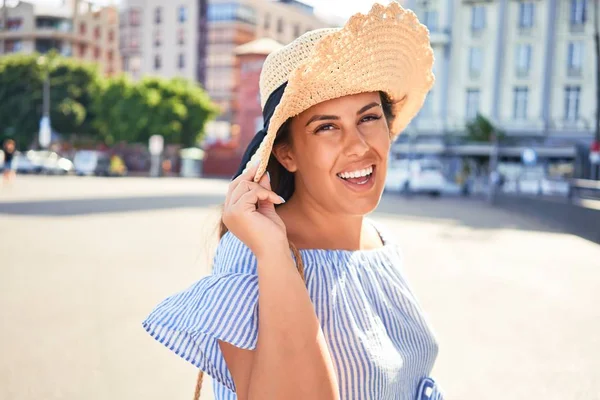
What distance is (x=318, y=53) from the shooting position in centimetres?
159

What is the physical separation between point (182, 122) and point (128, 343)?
48.6 metres

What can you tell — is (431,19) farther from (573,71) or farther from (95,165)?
(95,165)

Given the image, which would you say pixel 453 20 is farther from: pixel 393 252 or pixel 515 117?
pixel 393 252

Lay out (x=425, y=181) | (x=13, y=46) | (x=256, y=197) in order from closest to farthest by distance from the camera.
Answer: (x=256, y=197)
(x=425, y=181)
(x=13, y=46)

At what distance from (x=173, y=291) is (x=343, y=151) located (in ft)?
14.3

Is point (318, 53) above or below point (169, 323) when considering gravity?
above

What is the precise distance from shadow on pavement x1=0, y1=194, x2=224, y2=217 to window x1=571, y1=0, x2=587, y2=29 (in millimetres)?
32216

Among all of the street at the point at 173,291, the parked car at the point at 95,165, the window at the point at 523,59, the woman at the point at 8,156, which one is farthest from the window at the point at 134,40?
the street at the point at 173,291

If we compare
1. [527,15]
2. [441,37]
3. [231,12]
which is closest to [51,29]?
[231,12]

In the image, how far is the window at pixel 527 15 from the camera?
137 ft

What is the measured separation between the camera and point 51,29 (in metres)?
73.3

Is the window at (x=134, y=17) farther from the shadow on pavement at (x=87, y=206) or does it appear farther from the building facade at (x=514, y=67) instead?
the shadow on pavement at (x=87, y=206)

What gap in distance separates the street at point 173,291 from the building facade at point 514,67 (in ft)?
105

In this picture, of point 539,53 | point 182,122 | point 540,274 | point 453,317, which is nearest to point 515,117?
point 539,53
